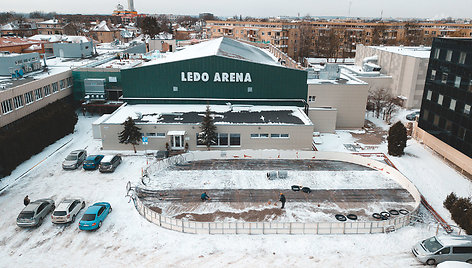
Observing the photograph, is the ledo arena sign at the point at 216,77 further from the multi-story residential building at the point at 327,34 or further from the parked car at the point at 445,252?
the multi-story residential building at the point at 327,34

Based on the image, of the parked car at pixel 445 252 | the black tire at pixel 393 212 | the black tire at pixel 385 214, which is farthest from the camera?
the black tire at pixel 393 212

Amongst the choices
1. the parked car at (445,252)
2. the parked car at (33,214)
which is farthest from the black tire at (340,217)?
the parked car at (33,214)

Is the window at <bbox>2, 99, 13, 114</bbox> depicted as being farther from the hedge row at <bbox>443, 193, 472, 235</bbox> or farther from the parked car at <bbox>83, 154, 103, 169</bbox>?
the hedge row at <bbox>443, 193, 472, 235</bbox>

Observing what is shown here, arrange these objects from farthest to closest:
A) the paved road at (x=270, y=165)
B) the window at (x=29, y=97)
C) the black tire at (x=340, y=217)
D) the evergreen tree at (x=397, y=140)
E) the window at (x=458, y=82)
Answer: the window at (x=29, y=97), the evergreen tree at (x=397, y=140), the window at (x=458, y=82), the paved road at (x=270, y=165), the black tire at (x=340, y=217)

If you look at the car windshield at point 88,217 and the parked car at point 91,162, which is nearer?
the car windshield at point 88,217

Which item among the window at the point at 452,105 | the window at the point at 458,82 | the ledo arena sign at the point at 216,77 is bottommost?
the window at the point at 452,105

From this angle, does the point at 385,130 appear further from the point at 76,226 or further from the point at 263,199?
the point at 76,226

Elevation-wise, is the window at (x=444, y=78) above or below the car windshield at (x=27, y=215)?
above
